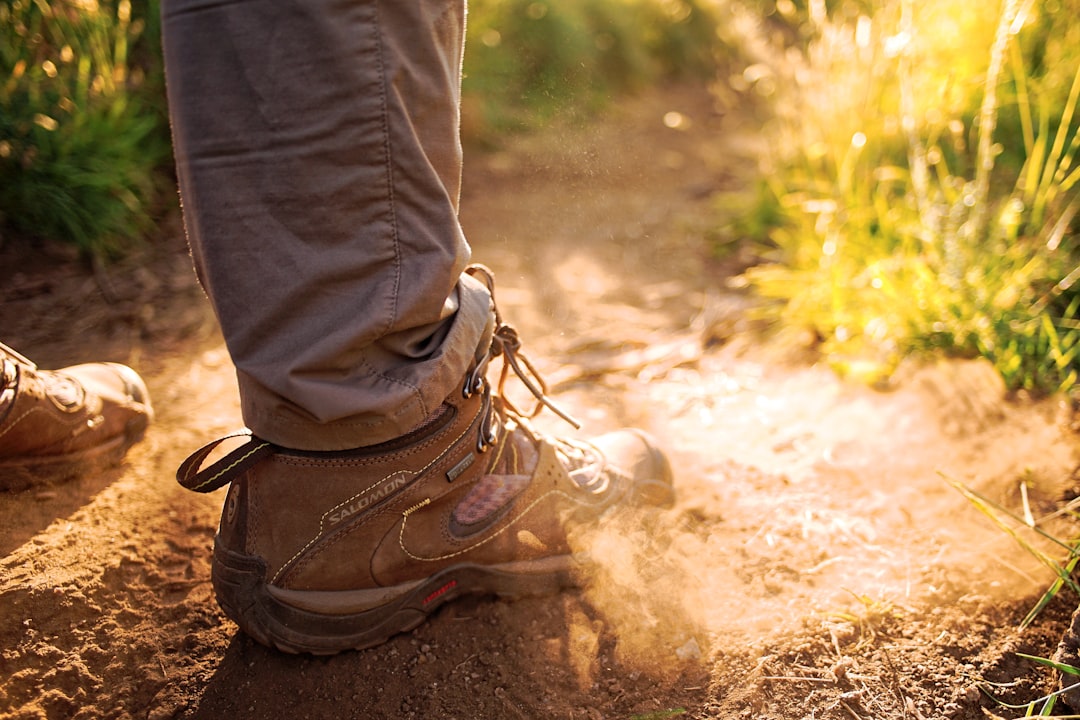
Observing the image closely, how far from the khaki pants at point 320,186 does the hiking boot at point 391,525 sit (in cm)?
12

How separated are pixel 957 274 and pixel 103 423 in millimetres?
2239

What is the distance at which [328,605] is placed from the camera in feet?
3.92

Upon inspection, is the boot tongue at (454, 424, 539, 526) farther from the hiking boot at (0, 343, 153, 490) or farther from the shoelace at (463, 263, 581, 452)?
the hiking boot at (0, 343, 153, 490)

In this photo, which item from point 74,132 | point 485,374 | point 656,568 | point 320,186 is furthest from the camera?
point 74,132

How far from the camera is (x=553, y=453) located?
1.40 metres

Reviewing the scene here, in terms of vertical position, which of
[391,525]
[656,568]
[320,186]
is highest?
[320,186]

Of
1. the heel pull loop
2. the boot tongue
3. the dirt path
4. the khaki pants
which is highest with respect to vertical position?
the khaki pants

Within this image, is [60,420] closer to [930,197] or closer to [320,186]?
[320,186]

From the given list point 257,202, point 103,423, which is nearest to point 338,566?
point 257,202

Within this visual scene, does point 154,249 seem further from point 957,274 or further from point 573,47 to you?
point 573,47

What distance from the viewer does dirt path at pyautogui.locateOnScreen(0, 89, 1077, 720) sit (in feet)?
3.83

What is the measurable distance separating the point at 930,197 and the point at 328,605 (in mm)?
2414

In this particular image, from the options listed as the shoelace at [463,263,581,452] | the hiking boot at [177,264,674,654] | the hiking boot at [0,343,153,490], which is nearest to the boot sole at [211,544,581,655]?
the hiking boot at [177,264,674,654]

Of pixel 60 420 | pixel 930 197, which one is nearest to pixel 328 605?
pixel 60 420
